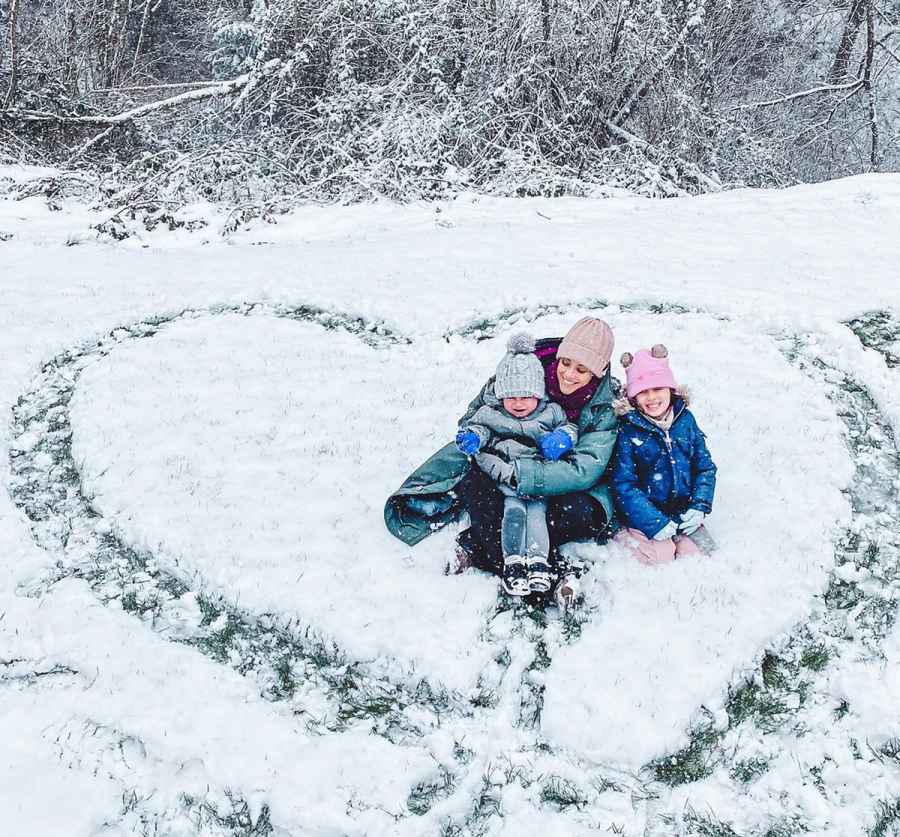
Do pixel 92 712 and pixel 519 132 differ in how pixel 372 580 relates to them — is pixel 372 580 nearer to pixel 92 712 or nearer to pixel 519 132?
pixel 92 712

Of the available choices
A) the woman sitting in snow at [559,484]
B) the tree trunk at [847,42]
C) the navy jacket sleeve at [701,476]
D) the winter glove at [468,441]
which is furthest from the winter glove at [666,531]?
the tree trunk at [847,42]

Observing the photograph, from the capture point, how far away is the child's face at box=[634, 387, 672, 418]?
527 cm

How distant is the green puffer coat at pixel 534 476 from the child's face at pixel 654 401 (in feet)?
0.76

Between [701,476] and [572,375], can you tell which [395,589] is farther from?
[701,476]

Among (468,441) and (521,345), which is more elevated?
(521,345)

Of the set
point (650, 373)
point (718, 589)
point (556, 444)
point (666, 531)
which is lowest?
point (718, 589)

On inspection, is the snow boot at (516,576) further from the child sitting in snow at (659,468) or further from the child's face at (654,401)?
the child's face at (654,401)

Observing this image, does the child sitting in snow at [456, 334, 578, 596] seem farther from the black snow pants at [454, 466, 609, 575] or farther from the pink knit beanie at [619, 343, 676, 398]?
the pink knit beanie at [619, 343, 676, 398]

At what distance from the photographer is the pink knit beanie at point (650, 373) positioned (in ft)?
17.0

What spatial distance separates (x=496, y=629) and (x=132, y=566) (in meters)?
2.61

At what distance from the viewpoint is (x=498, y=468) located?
5207mm

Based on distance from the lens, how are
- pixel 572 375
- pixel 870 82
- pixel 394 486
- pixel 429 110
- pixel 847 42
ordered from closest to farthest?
pixel 572 375, pixel 394 486, pixel 429 110, pixel 870 82, pixel 847 42

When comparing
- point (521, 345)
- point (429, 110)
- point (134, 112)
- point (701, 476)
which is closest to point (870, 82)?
point (429, 110)

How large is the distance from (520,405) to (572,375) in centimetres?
45
